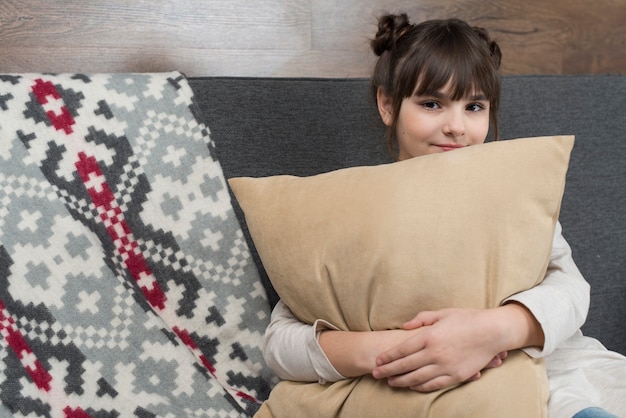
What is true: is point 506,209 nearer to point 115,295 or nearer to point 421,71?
point 421,71

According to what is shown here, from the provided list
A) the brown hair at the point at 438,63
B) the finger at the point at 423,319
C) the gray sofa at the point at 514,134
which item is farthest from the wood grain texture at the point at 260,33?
the finger at the point at 423,319

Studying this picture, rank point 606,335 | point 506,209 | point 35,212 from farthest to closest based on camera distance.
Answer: point 606,335, point 35,212, point 506,209

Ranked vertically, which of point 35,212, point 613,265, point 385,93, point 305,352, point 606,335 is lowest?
point 606,335

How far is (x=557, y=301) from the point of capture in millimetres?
950

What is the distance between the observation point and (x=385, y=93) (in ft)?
4.07

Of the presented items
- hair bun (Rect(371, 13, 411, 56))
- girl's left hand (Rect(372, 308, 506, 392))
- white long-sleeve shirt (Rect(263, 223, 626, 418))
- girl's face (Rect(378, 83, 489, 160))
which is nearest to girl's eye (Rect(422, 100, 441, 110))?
girl's face (Rect(378, 83, 489, 160))

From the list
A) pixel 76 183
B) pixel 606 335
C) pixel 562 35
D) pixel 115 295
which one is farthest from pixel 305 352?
pixel 562 35

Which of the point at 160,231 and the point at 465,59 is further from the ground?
the point at 465,59

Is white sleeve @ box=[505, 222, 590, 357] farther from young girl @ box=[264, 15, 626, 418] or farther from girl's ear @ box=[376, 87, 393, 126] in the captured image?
girl's ear @ box=[376, 87, 393, 126]

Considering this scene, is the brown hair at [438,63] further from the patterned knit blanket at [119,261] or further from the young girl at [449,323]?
the patterned knit blanket at [119,261]

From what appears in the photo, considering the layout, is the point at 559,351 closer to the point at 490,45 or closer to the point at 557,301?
the point at 557,301

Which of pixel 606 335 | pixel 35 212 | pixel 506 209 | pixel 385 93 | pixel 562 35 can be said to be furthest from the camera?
pixel 562 35

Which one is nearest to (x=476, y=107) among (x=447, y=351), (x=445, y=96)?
(x=445, y=96)

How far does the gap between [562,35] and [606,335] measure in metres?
0.79
